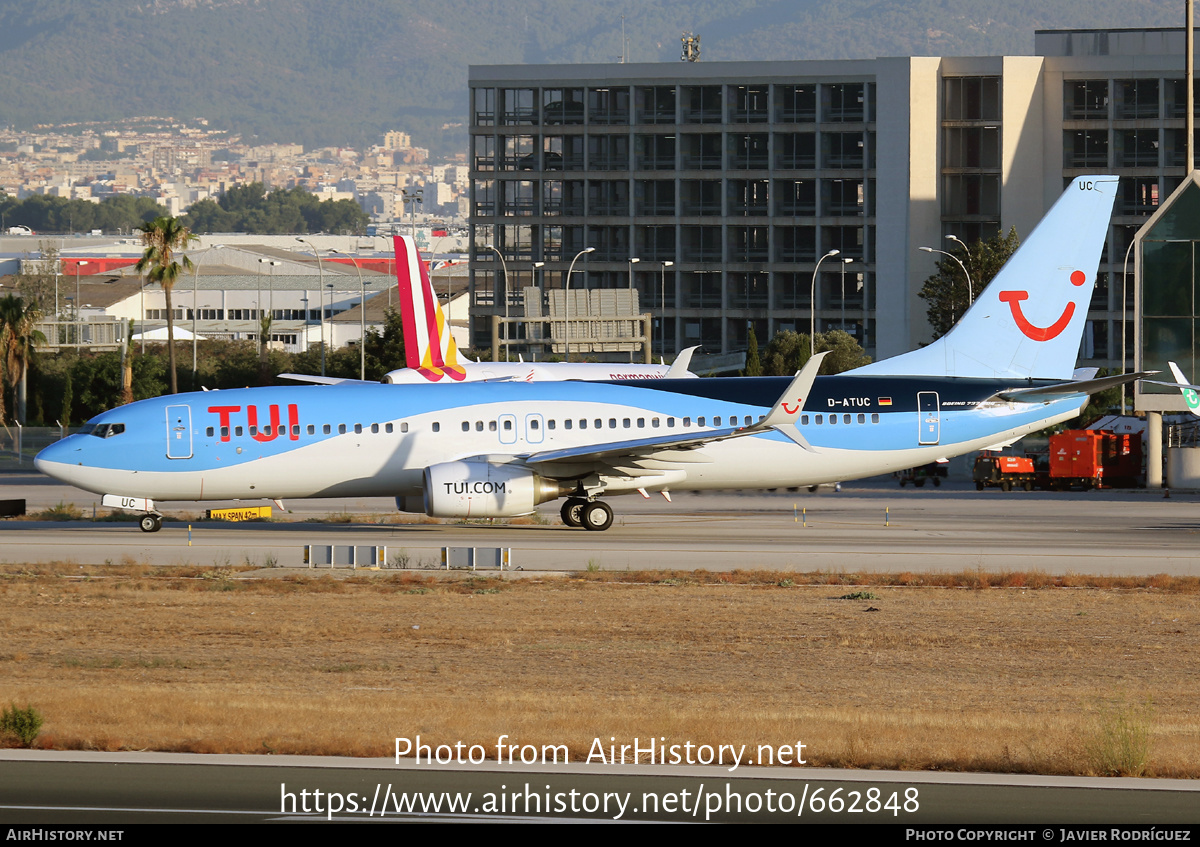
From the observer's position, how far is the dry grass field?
15641 millimetres

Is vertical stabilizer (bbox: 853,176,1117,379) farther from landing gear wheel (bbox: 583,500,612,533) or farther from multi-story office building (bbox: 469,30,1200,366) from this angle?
multi-story office building (bbox: 469,30,1200,366)

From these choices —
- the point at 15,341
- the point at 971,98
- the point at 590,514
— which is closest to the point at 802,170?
the point at 971,98

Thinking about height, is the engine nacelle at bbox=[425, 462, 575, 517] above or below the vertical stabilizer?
below

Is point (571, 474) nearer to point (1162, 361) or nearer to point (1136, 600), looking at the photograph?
point (1136, 600)

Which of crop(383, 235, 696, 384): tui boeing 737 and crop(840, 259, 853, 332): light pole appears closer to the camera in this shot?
crop(383, 235, 696, 384): tui boeing 737

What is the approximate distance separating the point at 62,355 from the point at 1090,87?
83912mm

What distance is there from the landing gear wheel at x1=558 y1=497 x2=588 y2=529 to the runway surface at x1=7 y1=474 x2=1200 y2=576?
1.64 feet

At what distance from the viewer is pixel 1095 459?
52844mm

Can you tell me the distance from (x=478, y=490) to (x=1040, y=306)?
16.7 meters

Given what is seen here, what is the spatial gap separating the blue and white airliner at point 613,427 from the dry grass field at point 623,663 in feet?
20.3

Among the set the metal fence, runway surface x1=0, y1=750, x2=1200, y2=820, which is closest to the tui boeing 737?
the metal fence

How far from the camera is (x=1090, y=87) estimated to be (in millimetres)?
110000

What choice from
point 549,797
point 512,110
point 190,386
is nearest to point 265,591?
point 549,797

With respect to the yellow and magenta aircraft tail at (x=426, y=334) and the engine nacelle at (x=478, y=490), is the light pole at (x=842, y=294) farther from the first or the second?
the engine nacelle at (x=478, y=490)
